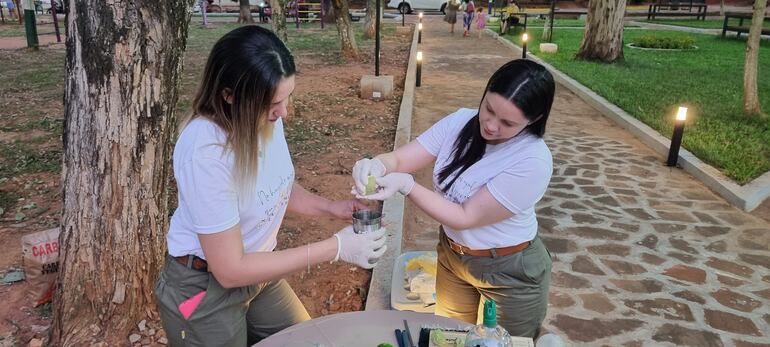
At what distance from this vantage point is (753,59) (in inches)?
313

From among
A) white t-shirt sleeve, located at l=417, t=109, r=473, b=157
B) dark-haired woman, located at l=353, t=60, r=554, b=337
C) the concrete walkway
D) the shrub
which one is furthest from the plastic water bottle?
the shrub

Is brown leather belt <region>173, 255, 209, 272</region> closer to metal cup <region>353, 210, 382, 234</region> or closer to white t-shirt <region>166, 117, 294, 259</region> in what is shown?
white t-shirt <region>166, 117, 294, 259</region>

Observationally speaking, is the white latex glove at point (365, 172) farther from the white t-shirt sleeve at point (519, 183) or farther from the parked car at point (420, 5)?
the parked car at point (420, 5)

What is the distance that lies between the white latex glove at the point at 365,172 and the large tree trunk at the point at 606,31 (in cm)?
1357

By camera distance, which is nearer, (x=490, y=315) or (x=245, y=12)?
(x=490, y=315)

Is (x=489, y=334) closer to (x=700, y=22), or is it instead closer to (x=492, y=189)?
(x=492, y=189)

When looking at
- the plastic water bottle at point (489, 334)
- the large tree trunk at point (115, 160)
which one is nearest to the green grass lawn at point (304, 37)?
the large tree trunk at point (115, 160)

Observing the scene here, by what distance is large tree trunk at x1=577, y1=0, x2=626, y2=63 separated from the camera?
14.3m

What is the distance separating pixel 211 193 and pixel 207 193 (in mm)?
12

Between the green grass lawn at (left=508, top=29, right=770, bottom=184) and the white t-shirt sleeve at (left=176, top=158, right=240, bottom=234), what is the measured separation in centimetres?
585

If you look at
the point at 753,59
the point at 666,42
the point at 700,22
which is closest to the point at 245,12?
the point at 666,42

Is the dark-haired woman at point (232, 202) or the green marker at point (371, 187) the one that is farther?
the green marker at point (371, 187)

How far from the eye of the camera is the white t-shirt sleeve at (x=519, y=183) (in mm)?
2174

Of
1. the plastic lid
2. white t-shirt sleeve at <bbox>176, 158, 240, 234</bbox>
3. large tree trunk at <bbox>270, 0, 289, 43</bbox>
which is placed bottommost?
the plastic lid
